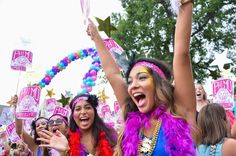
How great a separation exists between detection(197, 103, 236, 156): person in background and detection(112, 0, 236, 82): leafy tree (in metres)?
13.0

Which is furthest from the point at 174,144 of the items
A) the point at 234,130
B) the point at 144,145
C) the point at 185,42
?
the point at 234,130

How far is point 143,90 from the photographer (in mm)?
2168

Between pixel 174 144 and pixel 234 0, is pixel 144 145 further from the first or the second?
pixel 234 0

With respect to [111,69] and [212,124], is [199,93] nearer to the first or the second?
[212,124]

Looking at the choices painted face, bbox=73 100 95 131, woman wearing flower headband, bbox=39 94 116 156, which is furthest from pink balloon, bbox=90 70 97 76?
painted face, bbox=73 100 95 131

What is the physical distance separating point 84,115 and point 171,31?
12.7 meters

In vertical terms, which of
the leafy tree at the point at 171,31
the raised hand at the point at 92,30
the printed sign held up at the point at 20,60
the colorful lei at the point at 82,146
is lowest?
the colorful lei at the point at 82,146

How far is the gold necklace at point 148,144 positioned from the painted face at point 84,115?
4.84 feet

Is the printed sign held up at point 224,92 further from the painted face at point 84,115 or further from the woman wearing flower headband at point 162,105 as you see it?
the woman wearing flower headband at point 162,105

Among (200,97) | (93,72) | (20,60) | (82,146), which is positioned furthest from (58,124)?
(20,60)

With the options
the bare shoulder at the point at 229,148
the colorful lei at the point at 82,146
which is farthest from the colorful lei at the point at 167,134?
the colorful lei at the point at 82,146

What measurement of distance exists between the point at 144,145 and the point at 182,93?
348 millimetres

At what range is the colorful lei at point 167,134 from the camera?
2.07 meters

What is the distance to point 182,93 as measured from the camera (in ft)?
6.84
